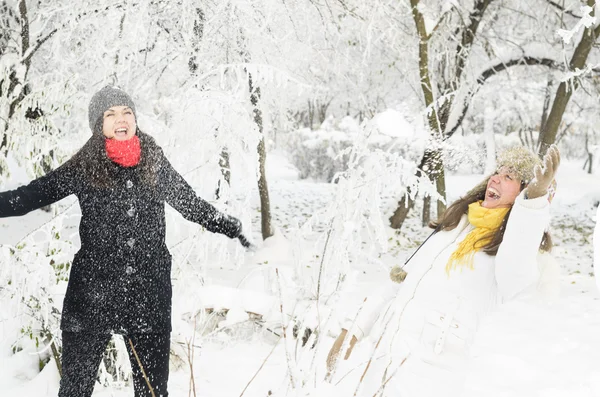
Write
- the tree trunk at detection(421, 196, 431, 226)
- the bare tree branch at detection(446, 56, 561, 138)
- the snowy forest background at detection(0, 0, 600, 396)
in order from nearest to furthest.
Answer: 1. the snowy forest background at detection(0, 0, 600, 396)
2. the bare tree branch at detection(446, 56, 561, 138)
3. the tree trunk at detection(421, 196, 431, 226)

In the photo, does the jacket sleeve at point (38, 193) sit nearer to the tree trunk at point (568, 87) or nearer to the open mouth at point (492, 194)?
the open mouth at point (492, 194)

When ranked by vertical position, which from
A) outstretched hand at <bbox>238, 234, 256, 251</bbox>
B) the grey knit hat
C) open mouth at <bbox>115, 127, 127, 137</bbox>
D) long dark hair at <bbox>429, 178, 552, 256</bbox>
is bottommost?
outstretched hand at <bbox>238, 234, 256, 251</bbox>

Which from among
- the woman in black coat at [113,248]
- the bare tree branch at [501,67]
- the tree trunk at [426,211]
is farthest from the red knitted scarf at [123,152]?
the tree trunk at [426,211]

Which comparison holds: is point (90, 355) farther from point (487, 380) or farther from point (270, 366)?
point (487, 380)

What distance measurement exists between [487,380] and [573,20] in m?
8.39

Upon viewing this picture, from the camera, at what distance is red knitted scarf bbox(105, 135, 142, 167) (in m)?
1.87

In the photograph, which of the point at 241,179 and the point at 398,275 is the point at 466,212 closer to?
the point at 398,275

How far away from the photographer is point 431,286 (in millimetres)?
1962

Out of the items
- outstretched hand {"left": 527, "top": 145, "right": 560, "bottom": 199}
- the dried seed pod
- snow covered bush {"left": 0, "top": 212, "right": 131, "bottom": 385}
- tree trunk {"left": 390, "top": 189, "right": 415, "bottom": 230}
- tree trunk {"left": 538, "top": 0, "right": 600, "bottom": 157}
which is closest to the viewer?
outstretched hand {"left": 527, "top": 145, "right": 560, "bottom": 199}

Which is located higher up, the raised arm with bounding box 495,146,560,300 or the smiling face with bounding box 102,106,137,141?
the smiling face with bounding box 102,106,137,141

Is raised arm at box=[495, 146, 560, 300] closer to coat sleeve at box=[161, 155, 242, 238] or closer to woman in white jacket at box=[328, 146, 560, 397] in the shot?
woman in white jacket at box=[328, 146, 560, 397]

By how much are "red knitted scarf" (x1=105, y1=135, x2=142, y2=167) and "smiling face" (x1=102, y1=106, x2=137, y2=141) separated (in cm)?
3

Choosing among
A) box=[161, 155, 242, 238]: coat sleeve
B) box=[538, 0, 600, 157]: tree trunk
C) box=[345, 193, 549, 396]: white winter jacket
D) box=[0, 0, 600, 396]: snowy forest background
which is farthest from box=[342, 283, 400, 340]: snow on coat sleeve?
box=[538, 0, 600, 157]: tree trunk

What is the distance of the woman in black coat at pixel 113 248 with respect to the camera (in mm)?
1866
